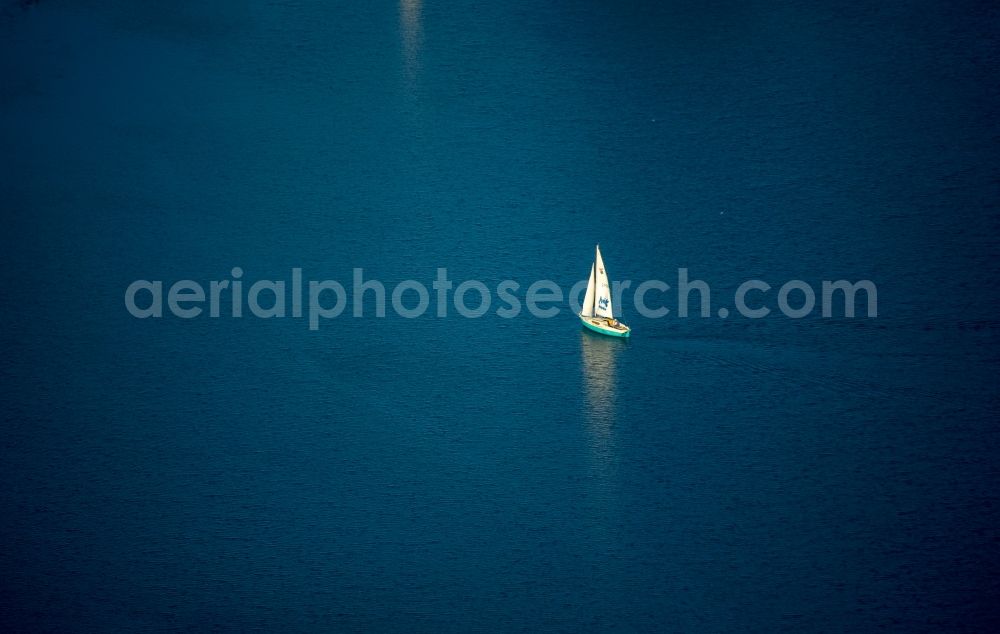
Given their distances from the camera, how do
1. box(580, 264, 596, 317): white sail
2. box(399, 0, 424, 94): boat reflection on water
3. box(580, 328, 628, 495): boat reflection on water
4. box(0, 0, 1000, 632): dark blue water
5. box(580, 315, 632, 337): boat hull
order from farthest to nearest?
box(399, 0, 424, 94): boat reflection on water < box(580, 264, 596, 317): white sail < box(580, 315, 632, 337): boat hull < box(580, 328, 628, 495): boat reflection on water < box(0, 0, 1000, 632): dark blue water

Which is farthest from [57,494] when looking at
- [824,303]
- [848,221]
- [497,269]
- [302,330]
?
[848,221]

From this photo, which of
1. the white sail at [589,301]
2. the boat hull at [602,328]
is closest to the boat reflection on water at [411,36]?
the white sail at [589,301]

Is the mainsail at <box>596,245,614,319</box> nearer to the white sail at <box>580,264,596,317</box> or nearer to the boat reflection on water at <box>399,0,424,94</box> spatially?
the white sail at <box>580,264,596,317</box>

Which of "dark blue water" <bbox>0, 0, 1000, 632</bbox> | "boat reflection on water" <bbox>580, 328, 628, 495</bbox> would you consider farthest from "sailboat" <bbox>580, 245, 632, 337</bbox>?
"dark blue water" <bbox>0, 0, 1000, 632</bbox>

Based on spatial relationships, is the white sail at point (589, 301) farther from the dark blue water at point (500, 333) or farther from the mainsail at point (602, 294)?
the dark blue water at point (500, 333)

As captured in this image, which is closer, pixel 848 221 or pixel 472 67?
pixel 848 221

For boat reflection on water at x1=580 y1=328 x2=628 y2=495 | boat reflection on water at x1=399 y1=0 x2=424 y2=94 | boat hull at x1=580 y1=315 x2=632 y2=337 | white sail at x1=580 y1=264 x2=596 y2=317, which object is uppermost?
boat reflection on water at x1=399 y1=0 x2=424 y2=94

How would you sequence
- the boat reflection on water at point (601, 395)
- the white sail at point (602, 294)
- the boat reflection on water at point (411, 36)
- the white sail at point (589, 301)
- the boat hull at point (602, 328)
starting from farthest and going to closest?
the boat reflection on water at point (411, 36) → the white sail at point (589, 301) → the white sail at point (602, 294) → the boat hull at point (602, 328) → the boat reflection on water at point (601, 395)

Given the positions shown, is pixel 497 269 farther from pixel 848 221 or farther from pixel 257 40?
pixel 257 40
